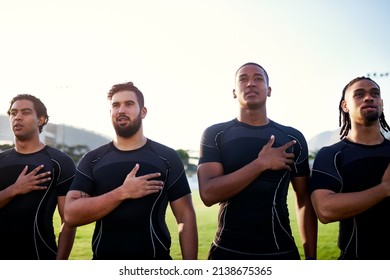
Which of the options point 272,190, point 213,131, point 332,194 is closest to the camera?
point 332,194

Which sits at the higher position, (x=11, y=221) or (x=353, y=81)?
(x=353, y=81)

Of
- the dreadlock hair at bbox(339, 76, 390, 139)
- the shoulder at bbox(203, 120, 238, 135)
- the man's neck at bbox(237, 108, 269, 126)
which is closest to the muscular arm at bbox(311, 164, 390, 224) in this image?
the dreadlock hair at bbox(339, 76, 390, 139)

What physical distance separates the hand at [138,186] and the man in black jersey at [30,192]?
2.01ft

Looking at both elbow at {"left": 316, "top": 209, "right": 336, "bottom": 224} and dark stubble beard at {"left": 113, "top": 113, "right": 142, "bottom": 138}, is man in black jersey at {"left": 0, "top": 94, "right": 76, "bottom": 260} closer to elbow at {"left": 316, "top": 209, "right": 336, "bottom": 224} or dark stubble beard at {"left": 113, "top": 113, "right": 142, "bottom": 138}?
dark stubble beard at {"left": 113, "top": 113, "right": 142, "bottom": 138}

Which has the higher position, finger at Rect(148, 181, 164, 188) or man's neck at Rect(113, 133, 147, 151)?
man's neck at Rect(113, 133, 147, 151)

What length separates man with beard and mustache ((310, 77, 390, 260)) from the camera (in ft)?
6.12

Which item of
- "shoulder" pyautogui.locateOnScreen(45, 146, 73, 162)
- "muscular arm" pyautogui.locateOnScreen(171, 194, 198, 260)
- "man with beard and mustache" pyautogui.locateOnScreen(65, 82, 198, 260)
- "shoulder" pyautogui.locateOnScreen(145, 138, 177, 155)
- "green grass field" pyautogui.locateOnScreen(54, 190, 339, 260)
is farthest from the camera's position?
"green grass field" pyautogui.locateOnScreen(54, 190, 339, 260)

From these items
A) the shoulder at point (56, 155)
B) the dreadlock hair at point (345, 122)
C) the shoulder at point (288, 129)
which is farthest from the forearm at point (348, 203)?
the shoulder at point (56, 155)

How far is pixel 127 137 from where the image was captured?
7.11 feet

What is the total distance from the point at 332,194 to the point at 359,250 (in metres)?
0.39

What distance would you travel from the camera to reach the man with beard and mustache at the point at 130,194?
76.2 inches

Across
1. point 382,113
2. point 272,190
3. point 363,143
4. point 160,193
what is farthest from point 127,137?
point 382,113

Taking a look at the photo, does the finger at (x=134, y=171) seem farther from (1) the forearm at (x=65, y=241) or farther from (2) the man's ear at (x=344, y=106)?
(2) the man's ear at (x=344, y=106)

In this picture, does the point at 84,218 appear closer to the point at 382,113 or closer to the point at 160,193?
the point at 160,193
